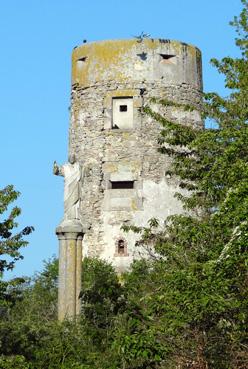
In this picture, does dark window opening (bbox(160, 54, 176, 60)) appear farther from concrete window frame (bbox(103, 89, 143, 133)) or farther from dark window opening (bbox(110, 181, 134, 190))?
dark window opening (bbox(110, 181, 134, 190))

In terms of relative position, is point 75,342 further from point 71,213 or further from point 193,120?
point 193,120

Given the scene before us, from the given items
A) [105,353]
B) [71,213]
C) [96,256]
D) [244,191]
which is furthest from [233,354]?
[96,256]

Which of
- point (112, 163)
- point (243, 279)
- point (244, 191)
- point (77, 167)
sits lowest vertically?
point (243, 279)

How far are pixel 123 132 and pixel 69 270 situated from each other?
1618cm

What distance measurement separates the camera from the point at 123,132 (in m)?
32.0

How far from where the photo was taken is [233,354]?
1065cm

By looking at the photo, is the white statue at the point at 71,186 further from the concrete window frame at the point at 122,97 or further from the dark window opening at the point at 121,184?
the concrete window frame at the point at 122,97

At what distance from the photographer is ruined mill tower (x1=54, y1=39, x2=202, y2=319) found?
3128cm

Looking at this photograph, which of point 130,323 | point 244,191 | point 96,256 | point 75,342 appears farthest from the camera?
point 96,256

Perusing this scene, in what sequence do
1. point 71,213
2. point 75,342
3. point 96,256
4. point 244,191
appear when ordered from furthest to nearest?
point 96,256 → point 71,213 → point 75,342 → point 244,191

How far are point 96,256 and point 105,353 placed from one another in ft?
59.0

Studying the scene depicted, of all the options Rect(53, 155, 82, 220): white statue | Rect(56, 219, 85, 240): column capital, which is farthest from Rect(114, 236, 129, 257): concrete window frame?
Rect(56, 219, 85, 240): column capital

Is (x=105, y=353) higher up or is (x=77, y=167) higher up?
(x=77, y=167)

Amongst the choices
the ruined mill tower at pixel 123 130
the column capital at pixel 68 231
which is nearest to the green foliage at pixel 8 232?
the column capital at pixel 68 231
